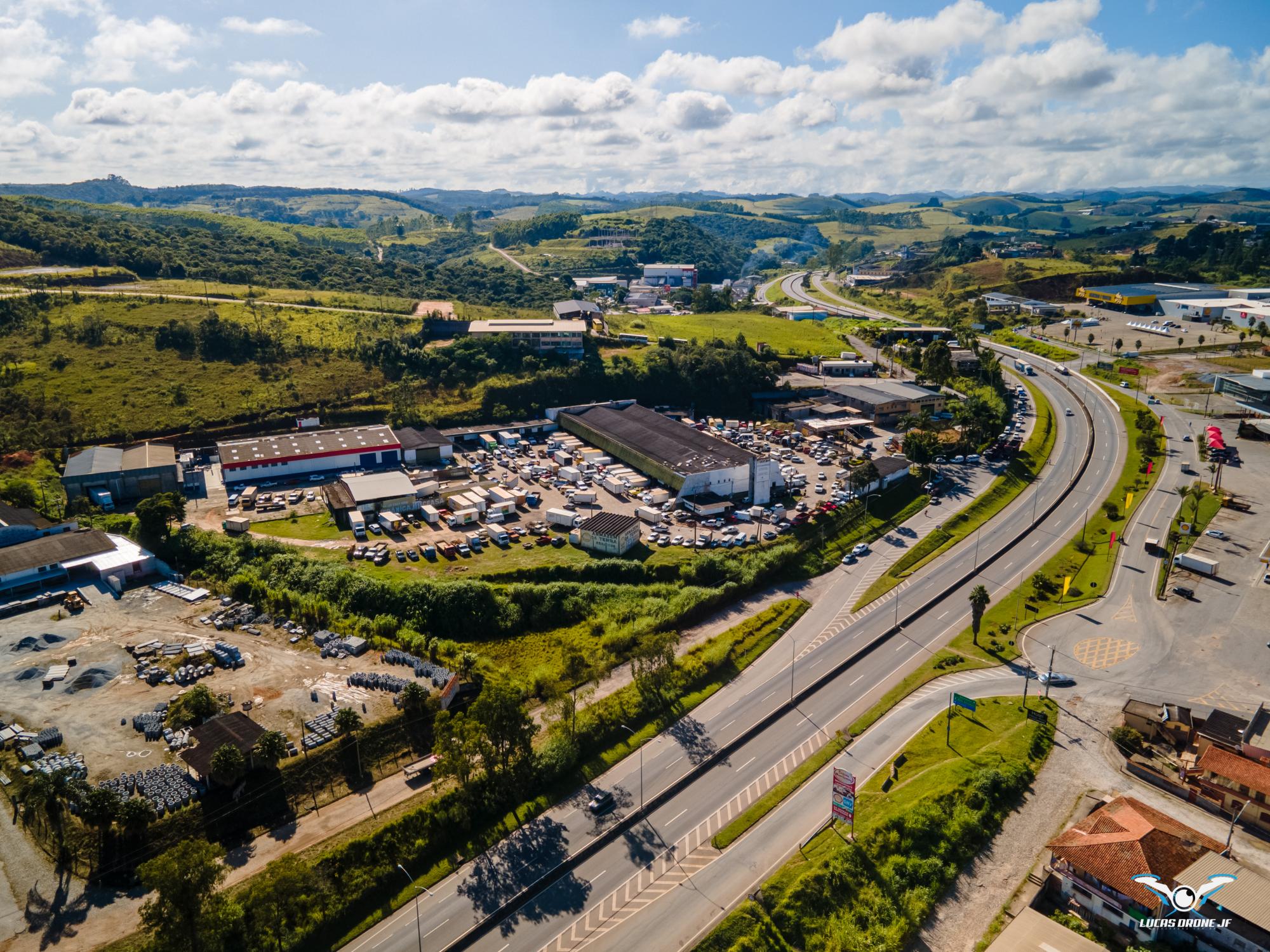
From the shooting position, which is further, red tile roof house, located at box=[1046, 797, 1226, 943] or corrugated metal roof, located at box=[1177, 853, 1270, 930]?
red tile roof house, located at box=[1046, 797, 1226, 943]

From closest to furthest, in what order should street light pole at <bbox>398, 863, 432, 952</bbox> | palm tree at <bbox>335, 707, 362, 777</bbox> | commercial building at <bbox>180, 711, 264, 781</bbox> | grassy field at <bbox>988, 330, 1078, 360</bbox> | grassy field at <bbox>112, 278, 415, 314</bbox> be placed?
street light pole at <bbox>398, 863, 432, 952</bbox> < commercial building at <bbox>180, 711, 264, 781</bbox> < palm tree at <bbox>335, 707, 362, 777</bbox> < grassy field at <bbox>112, 278, 415, 314</bbox> < grassy field at <bbox>988, 330, 1078, 360</bbox>

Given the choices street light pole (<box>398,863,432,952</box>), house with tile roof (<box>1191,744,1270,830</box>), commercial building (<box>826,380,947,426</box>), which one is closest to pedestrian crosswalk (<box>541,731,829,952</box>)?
street light pole (<box>398,863,432,952</box>)

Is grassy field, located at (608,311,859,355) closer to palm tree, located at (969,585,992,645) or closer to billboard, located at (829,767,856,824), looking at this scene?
palm tree, located at (969,585,992,645)

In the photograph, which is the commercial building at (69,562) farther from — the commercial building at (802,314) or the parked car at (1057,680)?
the commercial building at (802,314)

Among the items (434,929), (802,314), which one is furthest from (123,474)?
(802,314)

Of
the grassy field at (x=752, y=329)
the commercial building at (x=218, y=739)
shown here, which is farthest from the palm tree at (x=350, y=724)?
the grassy field at (x=752, y=329)
